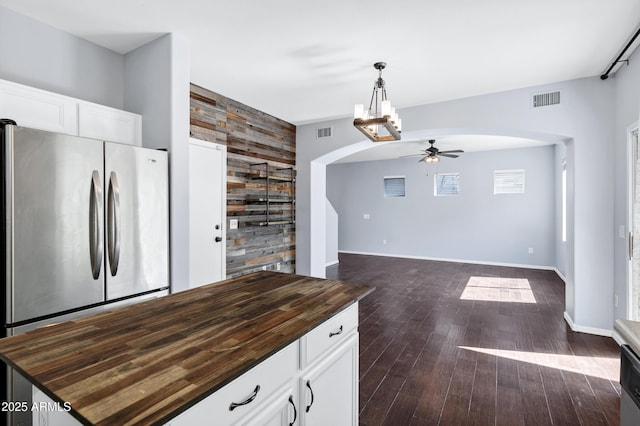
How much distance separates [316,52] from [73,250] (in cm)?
252

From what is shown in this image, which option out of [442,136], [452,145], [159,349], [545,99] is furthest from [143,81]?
[452,145]

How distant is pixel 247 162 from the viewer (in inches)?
184

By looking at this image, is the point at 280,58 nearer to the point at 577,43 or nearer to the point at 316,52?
the point at 316,52

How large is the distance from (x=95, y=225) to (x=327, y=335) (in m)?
1.75

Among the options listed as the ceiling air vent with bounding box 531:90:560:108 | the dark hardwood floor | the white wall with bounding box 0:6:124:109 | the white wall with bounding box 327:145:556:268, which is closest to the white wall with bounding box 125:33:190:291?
the white wall with bounding box 0:6:124:109

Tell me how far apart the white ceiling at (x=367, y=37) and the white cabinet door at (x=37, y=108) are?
26.4 inches

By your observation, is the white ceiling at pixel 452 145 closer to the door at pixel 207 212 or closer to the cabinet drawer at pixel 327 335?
the door at pixel 207 212

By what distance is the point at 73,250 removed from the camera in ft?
6.82

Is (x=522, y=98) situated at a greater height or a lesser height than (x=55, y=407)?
greater

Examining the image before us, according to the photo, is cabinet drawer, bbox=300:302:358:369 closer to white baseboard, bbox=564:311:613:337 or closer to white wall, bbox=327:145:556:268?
white baseboard, bbox=564:311:613:337

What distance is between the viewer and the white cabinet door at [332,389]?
4.35ft

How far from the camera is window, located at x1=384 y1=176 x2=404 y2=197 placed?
8.80 metres

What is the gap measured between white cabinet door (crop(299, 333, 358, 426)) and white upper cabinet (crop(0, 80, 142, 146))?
8.21ft

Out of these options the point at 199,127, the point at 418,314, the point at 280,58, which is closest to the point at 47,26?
the point at 199,127
